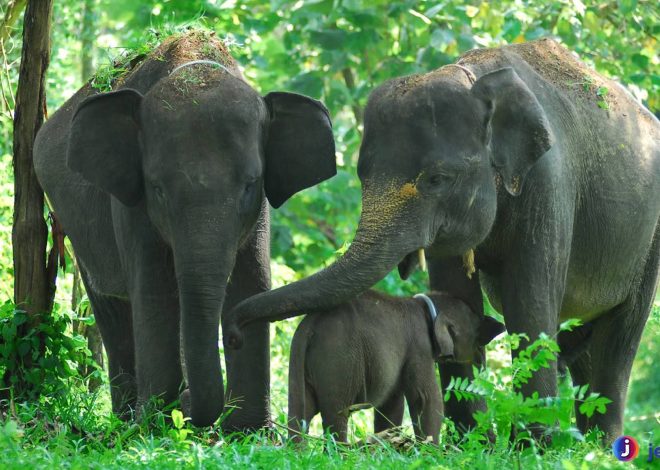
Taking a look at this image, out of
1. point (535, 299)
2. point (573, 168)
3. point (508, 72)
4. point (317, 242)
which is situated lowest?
point (317, 242)

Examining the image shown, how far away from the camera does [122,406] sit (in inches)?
254

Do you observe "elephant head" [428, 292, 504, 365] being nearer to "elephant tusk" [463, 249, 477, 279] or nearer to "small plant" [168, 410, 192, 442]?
"elephant tusk" [463, 249, 477, 279]

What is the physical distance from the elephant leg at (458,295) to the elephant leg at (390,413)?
0.39m

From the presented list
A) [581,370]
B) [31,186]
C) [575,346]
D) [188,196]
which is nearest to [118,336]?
[31,186]

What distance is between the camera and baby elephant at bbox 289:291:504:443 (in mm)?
5328

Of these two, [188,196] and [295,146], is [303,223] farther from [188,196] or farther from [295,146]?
[188,196]

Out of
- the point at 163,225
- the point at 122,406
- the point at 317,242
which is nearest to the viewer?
the point at 163,225

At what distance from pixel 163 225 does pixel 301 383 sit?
0.86 metres

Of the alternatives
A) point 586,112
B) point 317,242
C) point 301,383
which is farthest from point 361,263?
point 317,242

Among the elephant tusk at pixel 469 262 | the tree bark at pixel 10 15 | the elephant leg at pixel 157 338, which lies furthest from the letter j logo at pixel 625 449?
the tree bark at pixel 10 15

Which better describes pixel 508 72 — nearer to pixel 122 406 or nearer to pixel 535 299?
pixel 535 299

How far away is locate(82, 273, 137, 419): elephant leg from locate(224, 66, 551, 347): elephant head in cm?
174

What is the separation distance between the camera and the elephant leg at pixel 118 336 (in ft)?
21.9

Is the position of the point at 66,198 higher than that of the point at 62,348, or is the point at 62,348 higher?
the point at 66,198
